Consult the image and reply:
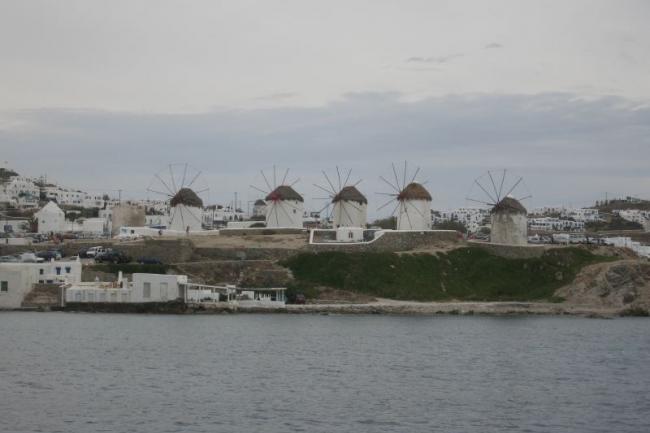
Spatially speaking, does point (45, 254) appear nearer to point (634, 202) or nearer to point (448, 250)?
point (448, 250)

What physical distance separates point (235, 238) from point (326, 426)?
50256 mm

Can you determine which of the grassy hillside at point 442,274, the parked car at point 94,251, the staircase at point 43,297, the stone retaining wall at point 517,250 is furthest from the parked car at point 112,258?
the stone retaining wall at point 517,250

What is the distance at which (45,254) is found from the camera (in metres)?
70.1

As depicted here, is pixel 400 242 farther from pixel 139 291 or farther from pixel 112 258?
pixel 139 291

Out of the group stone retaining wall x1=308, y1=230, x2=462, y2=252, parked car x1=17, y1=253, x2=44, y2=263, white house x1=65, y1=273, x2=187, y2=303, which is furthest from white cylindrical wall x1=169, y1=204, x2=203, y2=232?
white house x1=65, y1=273, x2=187, y2=303

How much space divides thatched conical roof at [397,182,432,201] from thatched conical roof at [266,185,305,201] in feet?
31.8

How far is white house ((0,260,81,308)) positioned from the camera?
2505 inches

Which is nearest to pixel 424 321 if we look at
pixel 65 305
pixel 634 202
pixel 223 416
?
pixel 65 305

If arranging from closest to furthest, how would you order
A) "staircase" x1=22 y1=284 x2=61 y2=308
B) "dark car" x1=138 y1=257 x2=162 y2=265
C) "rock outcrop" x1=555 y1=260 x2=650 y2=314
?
"staircase" x1=22 y1=284 x2=61 y2=308 → "rock outcrop" x1=555 y1=260 x2=650 y2=314 → "dark car" x1=138 y1=257 x2=162 y2=265

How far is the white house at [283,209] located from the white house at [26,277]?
2590 cm

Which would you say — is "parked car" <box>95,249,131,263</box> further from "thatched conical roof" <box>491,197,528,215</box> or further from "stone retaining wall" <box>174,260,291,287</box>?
"thatched conical roof" <box>491,197,528,215</box>

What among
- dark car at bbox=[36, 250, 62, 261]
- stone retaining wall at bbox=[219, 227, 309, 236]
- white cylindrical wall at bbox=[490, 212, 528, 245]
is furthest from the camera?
stone retaining wall at bbox=[219, 227, 309, 236]

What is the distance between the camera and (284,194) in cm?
8819

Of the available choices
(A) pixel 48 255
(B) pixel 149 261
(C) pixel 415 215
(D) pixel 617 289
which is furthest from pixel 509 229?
(A) pixel 48 255
